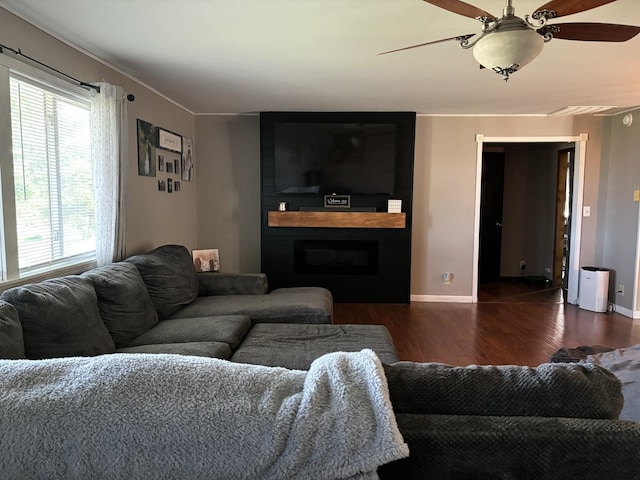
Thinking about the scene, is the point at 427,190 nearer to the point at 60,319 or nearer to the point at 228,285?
the point at 228,285

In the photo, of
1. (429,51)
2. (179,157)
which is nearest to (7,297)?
(429,51)

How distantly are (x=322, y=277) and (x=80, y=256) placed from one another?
2.84 metres

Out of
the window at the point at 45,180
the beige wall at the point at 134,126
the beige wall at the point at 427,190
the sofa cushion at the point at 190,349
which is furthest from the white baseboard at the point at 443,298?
the window at the point at 45,180

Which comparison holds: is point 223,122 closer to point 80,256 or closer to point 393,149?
point 393,149

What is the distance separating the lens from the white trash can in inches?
198

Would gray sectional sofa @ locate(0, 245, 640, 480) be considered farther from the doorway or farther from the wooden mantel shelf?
the doorway

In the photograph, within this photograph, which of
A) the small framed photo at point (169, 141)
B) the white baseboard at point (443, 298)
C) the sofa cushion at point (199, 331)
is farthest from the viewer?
the white baseboard at point (443, 298)

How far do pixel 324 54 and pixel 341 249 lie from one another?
109 inches

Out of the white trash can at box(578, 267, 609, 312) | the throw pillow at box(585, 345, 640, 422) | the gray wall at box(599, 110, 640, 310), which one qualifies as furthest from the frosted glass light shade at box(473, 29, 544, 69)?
the white trash can at box(578, 267, 609, 312)

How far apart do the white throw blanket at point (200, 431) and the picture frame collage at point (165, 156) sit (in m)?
3.28

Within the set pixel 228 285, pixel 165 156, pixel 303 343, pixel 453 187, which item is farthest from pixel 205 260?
pixel 453 187

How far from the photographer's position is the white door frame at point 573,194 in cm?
533

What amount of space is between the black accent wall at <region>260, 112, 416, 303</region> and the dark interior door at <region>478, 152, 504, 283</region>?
234 cm

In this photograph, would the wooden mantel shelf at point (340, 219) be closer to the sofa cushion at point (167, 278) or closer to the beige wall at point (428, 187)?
the beige wall at point (428, 187)
